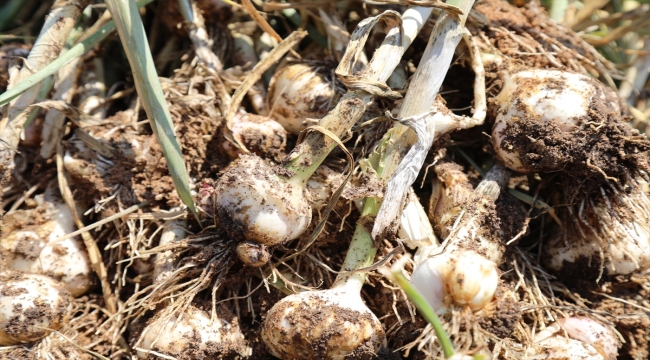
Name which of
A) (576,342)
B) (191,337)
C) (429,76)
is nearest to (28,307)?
(191,337)

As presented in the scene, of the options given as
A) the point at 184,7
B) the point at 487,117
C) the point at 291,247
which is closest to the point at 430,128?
the point at 487,117

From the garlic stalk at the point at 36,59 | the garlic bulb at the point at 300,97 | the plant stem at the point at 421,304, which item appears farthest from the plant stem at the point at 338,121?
the garlic stalk at the point at 36,59

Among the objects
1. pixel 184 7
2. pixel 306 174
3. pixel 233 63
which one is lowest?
pixel 306 174

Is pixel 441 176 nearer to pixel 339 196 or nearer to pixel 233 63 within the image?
pixel 339 196

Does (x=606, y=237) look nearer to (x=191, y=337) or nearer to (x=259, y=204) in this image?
(x=259, y=204)

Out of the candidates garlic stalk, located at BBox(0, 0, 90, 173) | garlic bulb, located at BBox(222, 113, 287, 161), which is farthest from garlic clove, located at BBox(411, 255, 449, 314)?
garlic stalk, located at BBox(0, 0, 90, 173)
